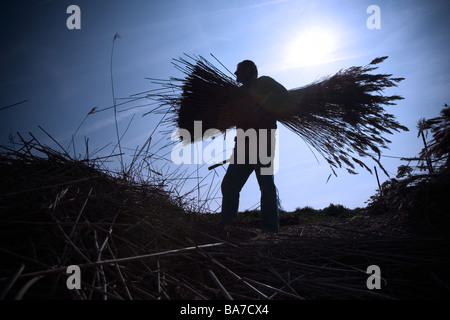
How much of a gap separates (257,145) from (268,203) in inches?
24.8

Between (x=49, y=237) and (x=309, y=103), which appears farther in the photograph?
(x=309, y=103)

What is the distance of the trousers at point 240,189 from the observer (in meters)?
2.50

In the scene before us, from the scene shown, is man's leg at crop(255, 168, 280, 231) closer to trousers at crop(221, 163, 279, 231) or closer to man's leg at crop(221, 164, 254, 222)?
trousers at crop(221, 163, 279, 231)

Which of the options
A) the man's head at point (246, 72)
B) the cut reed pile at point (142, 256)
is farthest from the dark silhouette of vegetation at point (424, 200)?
the man's head at point (246, 72)

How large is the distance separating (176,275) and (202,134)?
7.15 ft

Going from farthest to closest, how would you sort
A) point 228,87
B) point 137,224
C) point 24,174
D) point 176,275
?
point 228,87 < point 24,174 < point 137,224 < point 176,275

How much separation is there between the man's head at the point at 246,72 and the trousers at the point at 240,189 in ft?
3.11

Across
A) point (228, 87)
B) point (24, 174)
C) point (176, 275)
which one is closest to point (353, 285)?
point (176, 275)

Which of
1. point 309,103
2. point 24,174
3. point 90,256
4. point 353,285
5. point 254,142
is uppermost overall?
point 309,103

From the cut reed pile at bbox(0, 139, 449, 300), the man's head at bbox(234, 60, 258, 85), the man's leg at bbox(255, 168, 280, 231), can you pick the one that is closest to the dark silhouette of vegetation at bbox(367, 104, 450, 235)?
the cut reed pile at bbox(0, 139, 449, 300)

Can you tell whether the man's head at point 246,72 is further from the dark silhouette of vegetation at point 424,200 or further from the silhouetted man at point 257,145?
the dark silhouette of vegetation at point 424,200

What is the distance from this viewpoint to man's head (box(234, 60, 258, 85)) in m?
2.69
